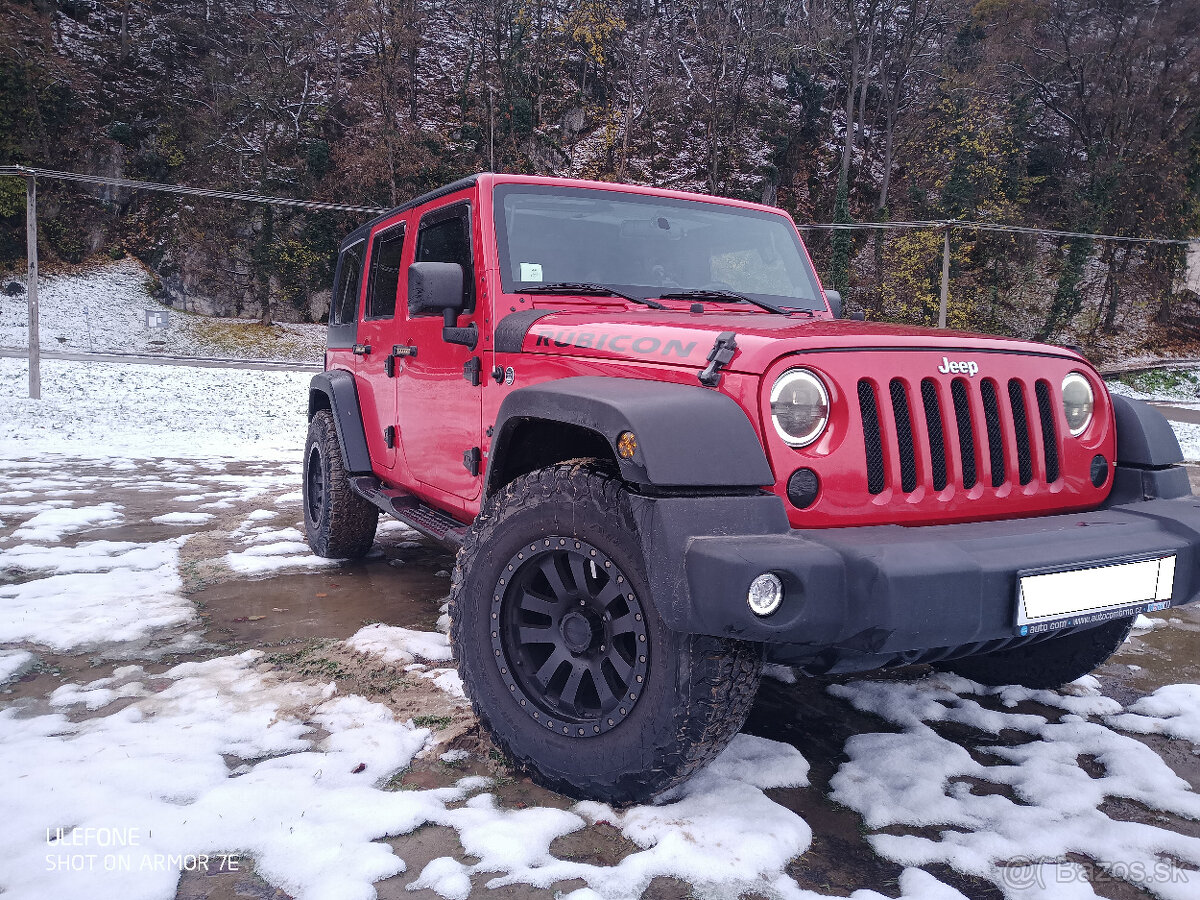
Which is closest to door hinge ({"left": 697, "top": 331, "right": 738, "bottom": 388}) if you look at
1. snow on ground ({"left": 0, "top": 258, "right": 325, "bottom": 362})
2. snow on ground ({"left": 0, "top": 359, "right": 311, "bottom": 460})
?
snow on ground ({"left": 0, "top": 359, "right": 311, "bottom": 460})

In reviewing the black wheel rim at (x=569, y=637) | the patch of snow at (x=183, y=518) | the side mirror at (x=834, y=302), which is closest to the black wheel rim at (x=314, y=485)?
the patch of snow at (x=183, y=518)

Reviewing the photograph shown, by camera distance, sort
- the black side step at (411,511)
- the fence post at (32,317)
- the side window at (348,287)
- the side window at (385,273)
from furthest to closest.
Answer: the fence post at (32,317) → the side window at (348,287) → the side window at (385,273) → the black side step at (411,511)

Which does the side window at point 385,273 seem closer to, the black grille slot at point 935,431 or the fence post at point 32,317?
the black grille slot at point 935,431

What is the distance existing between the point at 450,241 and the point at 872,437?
2071 millimetres

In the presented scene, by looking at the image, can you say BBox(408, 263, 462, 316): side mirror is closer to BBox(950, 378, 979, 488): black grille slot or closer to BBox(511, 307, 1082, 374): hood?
BBox(511, 307, 1082, 374): hood

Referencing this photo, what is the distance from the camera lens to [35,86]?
3375 cm

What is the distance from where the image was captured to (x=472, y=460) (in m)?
3.16

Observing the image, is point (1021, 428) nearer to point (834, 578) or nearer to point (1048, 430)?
point (1048, 430)

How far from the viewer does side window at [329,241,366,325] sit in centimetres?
490

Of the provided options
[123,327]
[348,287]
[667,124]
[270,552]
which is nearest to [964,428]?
[348,287]

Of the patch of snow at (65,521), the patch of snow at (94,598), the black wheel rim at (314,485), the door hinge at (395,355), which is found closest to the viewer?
the patch of snow at (94,598)

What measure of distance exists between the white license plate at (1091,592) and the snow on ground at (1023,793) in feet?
1.94

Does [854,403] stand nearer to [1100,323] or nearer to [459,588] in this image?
[459,588]

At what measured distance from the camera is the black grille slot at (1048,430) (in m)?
2.48
